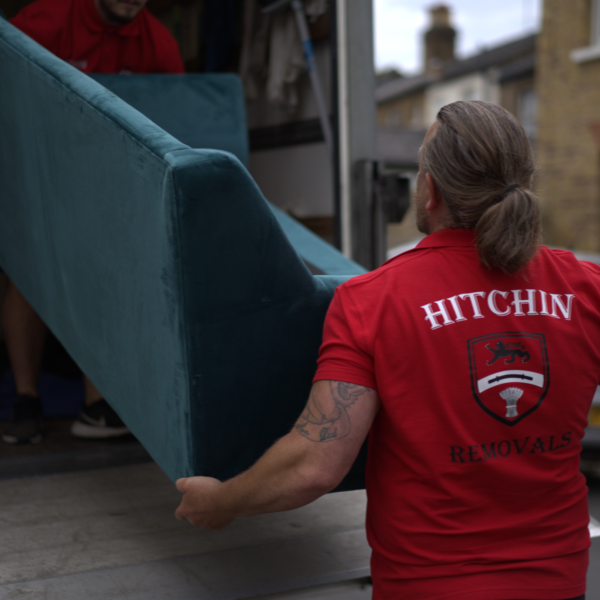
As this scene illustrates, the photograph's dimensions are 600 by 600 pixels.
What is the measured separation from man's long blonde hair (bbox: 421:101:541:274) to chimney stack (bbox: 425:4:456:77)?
29.7 meters

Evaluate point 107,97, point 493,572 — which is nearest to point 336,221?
point 107,97

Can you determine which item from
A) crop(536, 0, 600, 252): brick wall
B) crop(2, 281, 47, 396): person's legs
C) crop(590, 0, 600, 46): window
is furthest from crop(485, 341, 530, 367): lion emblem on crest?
crop(590, 0, 600, 46): window

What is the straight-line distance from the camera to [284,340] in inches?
60.9

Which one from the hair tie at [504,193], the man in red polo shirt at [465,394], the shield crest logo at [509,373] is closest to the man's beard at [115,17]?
the man in red polo shirt at [465,394]

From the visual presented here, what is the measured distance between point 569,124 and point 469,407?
12.5 metres

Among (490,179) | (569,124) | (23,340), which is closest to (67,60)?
(23,340)

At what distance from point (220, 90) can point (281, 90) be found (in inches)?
40.2

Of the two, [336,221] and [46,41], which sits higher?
[46,41]

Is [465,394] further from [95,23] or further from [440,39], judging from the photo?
[440,39]

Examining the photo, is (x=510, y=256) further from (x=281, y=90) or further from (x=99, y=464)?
Result: (x=281, y=90)

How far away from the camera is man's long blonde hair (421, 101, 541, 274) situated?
127cm

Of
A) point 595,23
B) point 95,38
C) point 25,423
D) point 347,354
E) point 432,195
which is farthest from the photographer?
point 595,23

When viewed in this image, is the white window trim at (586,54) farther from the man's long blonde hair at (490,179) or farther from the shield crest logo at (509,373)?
the shield crest logo at (509,373)

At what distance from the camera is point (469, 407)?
4.15 feet
